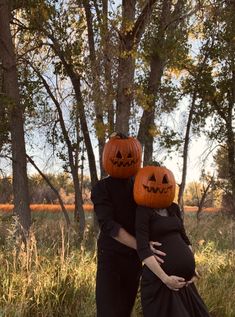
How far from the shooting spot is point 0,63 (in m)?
11.9

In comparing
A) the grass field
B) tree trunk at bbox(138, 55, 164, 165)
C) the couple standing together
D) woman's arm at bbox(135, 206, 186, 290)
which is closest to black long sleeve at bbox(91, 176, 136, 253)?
the couple standing together

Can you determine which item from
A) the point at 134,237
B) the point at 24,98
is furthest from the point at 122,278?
the point at 24,98

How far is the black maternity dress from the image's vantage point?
→ 12.5 ft

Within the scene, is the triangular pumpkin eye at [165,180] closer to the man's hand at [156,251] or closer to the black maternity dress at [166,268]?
the black maternity dress at [166,268]

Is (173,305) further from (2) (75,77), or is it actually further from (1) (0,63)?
(2) (75,77)

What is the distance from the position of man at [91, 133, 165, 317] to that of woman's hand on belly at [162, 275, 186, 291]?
403mm

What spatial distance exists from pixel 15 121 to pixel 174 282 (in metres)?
8.66

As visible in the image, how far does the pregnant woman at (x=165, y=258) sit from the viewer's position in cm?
380

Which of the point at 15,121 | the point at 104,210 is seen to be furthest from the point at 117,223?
the point at 15,121

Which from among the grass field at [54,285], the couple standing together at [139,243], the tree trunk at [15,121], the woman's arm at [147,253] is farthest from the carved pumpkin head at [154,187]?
the tree trunk at [15,121]

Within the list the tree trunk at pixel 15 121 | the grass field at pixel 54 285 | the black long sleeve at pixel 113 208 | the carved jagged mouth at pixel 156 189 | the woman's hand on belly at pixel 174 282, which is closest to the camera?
the woman's hand on belly at pixel 174 282

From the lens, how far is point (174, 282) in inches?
149

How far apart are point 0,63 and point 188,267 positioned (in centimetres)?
896

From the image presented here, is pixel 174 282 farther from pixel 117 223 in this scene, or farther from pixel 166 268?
pixel 117 223
